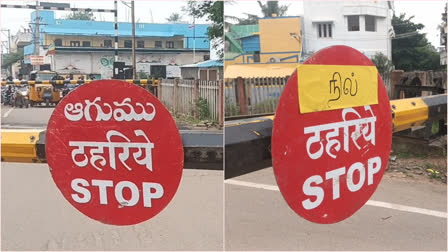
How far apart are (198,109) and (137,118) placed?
259 mm

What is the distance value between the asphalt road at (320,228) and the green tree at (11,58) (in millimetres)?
871

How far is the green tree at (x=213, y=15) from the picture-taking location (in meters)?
0.70

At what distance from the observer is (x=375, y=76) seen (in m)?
0.83

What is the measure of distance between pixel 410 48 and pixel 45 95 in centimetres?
265

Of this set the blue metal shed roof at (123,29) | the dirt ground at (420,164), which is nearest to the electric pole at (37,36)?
the blue metal shed roof at (123,29)

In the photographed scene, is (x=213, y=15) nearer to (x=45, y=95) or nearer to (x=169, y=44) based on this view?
(x=169, y=44)

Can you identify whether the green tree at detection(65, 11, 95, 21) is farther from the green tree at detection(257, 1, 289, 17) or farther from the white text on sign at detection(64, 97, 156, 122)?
the green tree at detection(257, 1, 289, 17)

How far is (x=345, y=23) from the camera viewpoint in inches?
46.9

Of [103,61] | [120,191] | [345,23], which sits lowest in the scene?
[120,191]

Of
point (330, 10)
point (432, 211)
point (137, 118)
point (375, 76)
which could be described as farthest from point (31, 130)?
point (432, 211)

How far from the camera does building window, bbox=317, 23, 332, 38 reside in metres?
0.93

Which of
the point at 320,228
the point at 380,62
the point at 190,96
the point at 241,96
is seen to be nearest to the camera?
the point at 190,96

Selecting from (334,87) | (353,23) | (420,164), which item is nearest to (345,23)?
(353,23)

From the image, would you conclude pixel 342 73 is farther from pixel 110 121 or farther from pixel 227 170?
pixel 110 121
